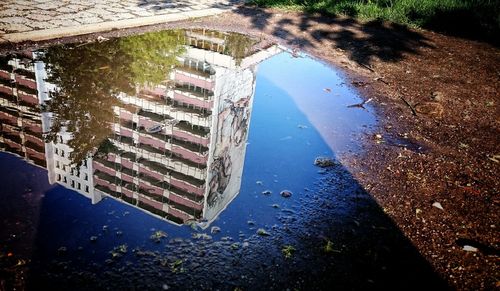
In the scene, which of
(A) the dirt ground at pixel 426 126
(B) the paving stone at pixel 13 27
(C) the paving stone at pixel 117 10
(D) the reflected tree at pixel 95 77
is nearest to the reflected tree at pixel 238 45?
(A) the dirt ground at pixel 426 126

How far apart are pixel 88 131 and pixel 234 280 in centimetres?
217

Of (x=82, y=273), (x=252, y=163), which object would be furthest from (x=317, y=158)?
(x=82, y=273)

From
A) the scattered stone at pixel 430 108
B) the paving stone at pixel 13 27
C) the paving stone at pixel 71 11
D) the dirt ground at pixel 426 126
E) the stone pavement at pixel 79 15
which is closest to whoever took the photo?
the dirt ground at pixel 426 126

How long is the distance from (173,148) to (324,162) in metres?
1.53

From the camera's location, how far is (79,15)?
6.30 meters

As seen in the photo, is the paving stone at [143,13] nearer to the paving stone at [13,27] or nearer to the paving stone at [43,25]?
the paving stone at [43,25]

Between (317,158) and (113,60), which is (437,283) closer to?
(317,158)

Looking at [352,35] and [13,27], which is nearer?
[13,27]

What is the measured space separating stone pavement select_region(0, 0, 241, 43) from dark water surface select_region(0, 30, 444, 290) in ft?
2.45

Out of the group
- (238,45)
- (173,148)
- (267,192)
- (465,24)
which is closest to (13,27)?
(238,45)

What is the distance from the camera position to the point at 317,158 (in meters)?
3.44

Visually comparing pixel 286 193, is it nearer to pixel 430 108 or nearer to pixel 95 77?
pixel 95 77

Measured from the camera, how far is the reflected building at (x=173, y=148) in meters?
2.68

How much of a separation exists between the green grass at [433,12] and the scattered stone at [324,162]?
7327mm
